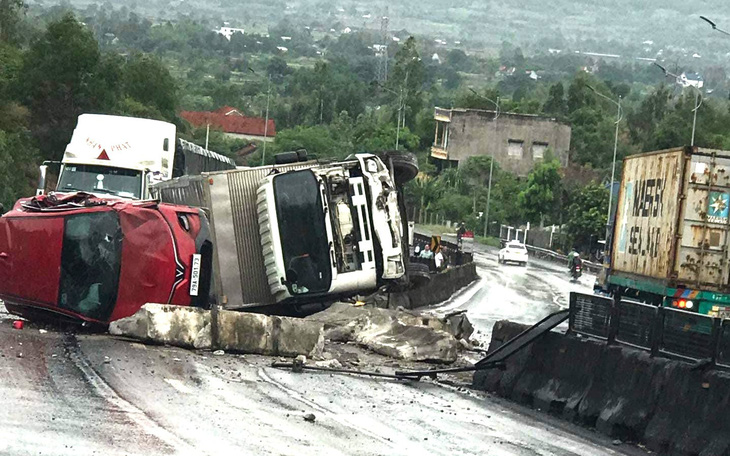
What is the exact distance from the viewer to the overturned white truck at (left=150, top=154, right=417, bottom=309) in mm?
21281

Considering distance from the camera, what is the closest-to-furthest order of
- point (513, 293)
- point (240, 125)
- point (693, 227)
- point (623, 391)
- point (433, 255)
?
point (623, 391) < point (693, 227) < point (513, 293) < point (433, 255) < point (240, 125)

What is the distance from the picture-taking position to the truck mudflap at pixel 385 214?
877 inches

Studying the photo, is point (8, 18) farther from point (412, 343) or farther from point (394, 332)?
point (412, 343)

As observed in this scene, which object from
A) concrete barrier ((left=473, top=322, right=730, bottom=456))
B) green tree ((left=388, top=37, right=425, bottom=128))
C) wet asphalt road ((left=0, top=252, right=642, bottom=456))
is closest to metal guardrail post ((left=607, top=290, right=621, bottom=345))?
concrete barrier ((left=473, top=322, right=730, bottom=456))

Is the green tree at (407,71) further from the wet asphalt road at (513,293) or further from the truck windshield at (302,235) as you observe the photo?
the truck windshield at (302,235)

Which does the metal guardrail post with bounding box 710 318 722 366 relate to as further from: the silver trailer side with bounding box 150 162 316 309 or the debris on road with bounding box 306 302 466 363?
the silver trailer side with bounding box 150 162 316 309

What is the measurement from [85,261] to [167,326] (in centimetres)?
138

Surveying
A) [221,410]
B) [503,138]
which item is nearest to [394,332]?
[221,410]

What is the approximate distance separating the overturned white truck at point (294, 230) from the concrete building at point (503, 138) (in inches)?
4014

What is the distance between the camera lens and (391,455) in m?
11.0

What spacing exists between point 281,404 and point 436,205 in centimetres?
9619

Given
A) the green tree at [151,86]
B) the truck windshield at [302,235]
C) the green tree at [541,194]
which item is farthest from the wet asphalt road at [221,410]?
the green tree at [541,194]

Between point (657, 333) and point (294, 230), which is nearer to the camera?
point (657, 333)

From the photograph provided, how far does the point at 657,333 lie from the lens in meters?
13.9
